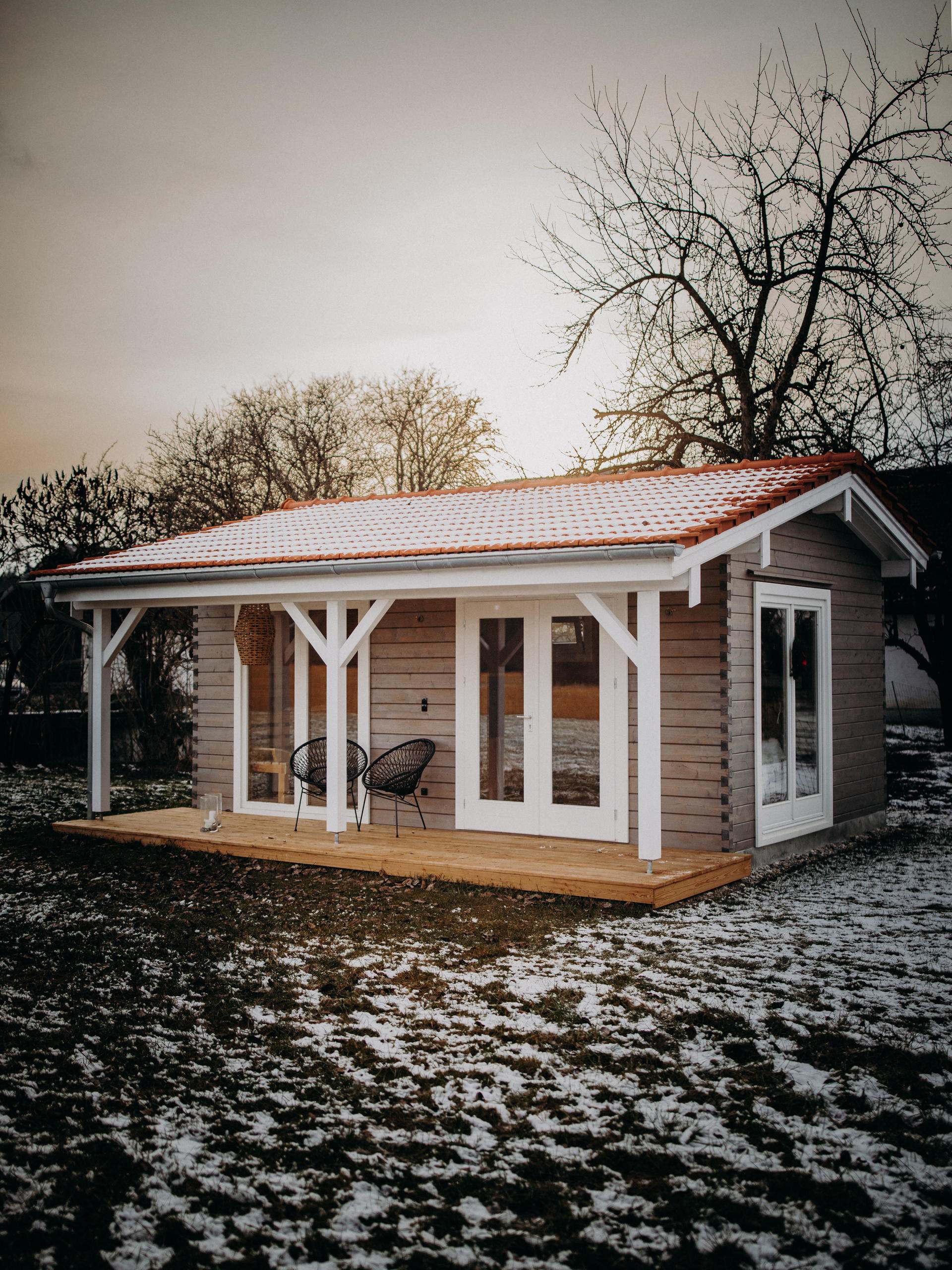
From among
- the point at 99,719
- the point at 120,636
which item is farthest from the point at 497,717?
the point at 99,719

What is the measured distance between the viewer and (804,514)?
28.3 ft

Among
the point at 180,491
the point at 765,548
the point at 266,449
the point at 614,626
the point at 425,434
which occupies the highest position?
the point at 425,434

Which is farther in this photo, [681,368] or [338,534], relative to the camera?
[681,368]

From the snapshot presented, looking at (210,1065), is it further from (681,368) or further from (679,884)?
(681,368)

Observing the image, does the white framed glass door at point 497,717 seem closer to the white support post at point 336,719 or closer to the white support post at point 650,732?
the white support post at point 336,719

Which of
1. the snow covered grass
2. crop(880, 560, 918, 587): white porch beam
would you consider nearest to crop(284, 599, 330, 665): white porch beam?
the snow covered grass

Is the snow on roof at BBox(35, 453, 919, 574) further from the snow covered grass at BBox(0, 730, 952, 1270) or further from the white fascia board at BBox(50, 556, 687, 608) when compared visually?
the snow covered grass at BBox(0, 730, 952, 1270)

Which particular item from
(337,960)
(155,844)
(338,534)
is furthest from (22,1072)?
(338,534)

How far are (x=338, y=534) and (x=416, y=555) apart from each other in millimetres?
2034

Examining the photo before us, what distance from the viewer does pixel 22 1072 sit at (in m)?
3.79

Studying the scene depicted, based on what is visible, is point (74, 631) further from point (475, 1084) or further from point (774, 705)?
point (475, 1084)

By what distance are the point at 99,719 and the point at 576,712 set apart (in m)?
4.54

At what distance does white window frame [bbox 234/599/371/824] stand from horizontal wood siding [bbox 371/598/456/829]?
0.07 meters

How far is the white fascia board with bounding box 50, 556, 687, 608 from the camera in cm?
661
